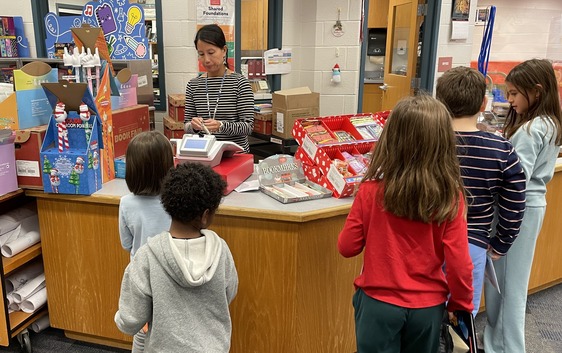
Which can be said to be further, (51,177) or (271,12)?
(271,12)

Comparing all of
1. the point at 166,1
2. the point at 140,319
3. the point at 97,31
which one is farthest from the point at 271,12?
the point at 140,319

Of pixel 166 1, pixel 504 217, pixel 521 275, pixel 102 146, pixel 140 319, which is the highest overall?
pixel 166 1

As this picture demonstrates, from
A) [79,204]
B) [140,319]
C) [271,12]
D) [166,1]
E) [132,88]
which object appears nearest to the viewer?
[140,319]

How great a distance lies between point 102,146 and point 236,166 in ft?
2.06

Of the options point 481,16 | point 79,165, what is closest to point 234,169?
point 79,165

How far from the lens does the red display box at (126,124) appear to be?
94.6 inches

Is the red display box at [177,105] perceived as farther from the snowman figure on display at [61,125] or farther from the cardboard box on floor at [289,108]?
the snowman figure on display at [61,125]

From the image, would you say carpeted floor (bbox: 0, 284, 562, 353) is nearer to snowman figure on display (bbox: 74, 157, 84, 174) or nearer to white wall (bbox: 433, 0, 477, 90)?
snowman figure on display (bbox: 74, 157, 84, 174)

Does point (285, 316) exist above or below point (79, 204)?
below

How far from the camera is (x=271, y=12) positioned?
14.9 feet

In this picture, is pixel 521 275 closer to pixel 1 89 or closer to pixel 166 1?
pixel 1 89

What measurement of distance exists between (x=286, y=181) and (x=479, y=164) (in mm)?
836

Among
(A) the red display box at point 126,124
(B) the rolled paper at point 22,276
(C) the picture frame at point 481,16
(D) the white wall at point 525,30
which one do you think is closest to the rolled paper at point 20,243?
(B) the rolled paper at point 22,276

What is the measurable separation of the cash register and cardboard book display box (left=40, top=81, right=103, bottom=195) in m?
0.37
